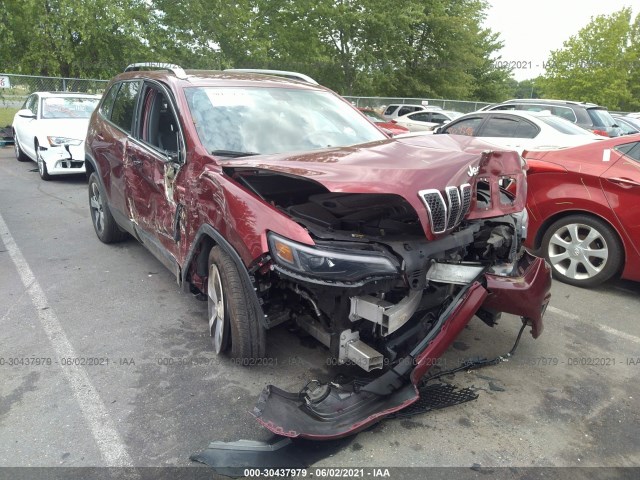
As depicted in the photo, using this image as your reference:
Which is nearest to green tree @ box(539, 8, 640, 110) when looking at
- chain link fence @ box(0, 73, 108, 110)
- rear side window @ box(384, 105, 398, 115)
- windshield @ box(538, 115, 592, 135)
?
rear side window @ box(384, 105, 398, 115)

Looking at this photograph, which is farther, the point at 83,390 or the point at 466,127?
the point at 466,127

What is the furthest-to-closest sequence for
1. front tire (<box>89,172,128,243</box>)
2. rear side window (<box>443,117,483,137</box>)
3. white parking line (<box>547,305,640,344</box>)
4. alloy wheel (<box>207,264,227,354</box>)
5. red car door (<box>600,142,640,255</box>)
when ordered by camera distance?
rear side window (<box>443,117,483,137</box>) < front tire (<box>89,172,128,243</box>) < red car door (<box>600,142,640,255</box>) < white parking line (<box>547,305,640,344</box>) < alloy wheel (<box>207,264,227,354</box>)

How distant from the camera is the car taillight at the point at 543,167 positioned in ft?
15.9

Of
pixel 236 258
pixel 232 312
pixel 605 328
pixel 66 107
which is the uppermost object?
pixel 66 107

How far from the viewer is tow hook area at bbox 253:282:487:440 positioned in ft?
7.97

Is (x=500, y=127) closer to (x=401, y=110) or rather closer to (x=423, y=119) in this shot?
(x=423, y=119)

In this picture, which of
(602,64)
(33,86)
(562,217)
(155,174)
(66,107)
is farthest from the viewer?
(602,64)

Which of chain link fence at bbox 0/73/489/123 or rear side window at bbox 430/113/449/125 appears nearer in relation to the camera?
chain link fence at bbox 0/73/489/123

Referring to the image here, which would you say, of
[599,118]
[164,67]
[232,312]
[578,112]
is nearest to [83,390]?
[232,312]

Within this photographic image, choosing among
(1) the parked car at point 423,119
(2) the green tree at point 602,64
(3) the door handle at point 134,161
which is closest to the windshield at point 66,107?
(3) the door handle at point 134,161

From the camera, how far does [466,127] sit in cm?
902

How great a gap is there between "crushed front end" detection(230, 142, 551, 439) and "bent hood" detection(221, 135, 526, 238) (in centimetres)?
1

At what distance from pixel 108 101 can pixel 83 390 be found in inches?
141

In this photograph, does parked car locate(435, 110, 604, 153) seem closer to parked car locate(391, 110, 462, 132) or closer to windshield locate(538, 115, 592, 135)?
windshield locate(538, 115, 592, 135)
